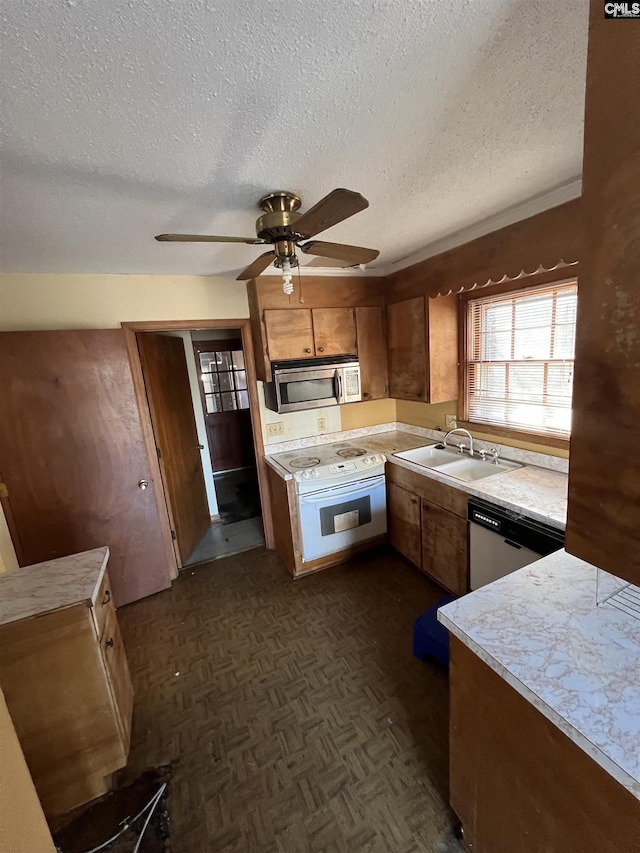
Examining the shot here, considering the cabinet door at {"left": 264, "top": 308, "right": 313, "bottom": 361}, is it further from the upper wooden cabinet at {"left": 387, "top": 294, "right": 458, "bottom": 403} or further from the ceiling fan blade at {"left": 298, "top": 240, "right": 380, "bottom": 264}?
the ceiling fan blade at {"left": 298, "top": 240, "right": 380, "bottom": 264}

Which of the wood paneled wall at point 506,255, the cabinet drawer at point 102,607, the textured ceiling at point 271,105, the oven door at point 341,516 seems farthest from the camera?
the oven door at point 341,516

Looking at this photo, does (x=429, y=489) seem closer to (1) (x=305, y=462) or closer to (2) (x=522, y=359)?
(1) (x=305, y=462)

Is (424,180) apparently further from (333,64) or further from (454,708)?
(454,708)

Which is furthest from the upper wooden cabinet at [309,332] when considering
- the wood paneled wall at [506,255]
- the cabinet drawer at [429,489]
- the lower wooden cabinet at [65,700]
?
the lower wooden cabinet at [65,700]

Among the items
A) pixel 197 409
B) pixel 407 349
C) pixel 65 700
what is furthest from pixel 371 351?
pixel 65 700

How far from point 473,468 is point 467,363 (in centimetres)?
82

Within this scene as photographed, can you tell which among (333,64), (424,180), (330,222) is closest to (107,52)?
(333,64)

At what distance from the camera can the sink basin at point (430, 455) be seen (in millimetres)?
2818

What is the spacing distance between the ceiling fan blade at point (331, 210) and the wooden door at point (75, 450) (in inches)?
69.7

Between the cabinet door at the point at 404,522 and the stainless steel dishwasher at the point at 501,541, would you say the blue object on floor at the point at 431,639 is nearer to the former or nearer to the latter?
the stainless steel dishwasher at the point at 501,541

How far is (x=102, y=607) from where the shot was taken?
1.53 m

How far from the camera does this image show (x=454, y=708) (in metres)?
1.15

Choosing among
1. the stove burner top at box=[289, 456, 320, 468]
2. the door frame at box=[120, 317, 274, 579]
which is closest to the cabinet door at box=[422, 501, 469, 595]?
the stove burner top at box=[289, 456, 320, 468]

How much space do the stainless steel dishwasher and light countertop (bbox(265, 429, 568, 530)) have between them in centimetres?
4
